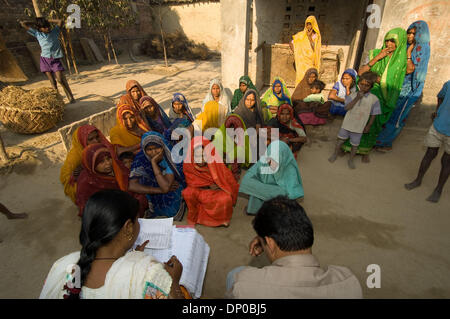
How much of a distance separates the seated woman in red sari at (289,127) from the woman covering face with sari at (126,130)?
2400 millimetres

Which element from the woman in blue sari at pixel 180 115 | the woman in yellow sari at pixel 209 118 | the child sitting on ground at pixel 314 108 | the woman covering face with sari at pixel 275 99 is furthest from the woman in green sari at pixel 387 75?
the woman in blue sari at pixel 180 115

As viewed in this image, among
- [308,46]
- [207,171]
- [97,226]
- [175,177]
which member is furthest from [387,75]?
[97,226]

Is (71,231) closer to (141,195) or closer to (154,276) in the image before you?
(141,195)

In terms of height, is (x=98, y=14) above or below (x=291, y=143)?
above

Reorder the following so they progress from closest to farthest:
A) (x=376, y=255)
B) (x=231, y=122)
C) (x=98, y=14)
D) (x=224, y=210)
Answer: (x=376, y=255), (x=224, y=210), (x=231, y=122), (x=98, y=14)

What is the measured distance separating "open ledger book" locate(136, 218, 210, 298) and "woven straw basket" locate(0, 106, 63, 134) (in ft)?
15.0

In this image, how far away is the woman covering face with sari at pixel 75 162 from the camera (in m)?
3.26

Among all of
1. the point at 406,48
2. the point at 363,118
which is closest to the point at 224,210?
the point at 363,118

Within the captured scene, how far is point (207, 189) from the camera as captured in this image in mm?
3293

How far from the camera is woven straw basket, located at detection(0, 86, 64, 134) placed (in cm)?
503

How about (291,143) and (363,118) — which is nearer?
(363,118)

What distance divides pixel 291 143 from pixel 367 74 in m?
1.58

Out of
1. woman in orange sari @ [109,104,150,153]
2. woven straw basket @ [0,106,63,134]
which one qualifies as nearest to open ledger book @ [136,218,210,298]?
woman in orange sari @ [109,104,150,153]

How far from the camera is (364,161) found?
456 cm
